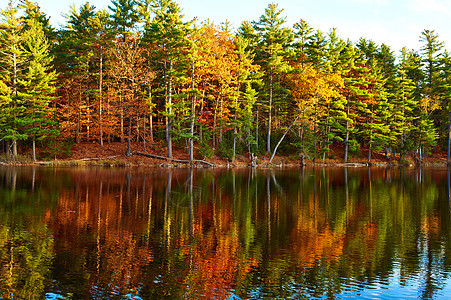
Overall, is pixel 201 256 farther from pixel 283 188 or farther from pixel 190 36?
pixel 190 36

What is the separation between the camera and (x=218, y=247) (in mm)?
9891

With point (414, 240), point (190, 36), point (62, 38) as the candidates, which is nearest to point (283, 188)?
point (414, 240)

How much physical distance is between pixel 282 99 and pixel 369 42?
22.3m

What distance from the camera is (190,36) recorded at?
41.3 metres

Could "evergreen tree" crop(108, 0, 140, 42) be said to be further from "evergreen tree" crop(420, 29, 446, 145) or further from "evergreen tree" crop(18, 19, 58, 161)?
"evergreen tree" crop(420, 29, 446, 145)

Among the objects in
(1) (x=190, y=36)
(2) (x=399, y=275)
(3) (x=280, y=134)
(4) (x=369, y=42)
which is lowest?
(2) (x=399, y=275)

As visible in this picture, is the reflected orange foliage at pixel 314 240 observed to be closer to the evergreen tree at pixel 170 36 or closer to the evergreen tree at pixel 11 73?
the evergreen tree at pixel 170 36

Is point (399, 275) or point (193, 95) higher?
A: point (193, 95)

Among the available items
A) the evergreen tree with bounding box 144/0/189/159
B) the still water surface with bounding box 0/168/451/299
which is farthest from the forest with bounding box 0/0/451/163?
the still water surface with bounding box 0/168/451/299

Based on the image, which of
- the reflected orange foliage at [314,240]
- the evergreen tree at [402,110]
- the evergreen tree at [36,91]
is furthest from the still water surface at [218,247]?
the evergreen tree at [402,110]

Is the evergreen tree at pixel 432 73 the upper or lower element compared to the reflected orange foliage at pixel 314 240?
upper

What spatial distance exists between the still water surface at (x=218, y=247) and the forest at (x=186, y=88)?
80.4 ft

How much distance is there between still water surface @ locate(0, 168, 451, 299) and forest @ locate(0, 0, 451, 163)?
2450 centimetres

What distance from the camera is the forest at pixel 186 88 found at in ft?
132
